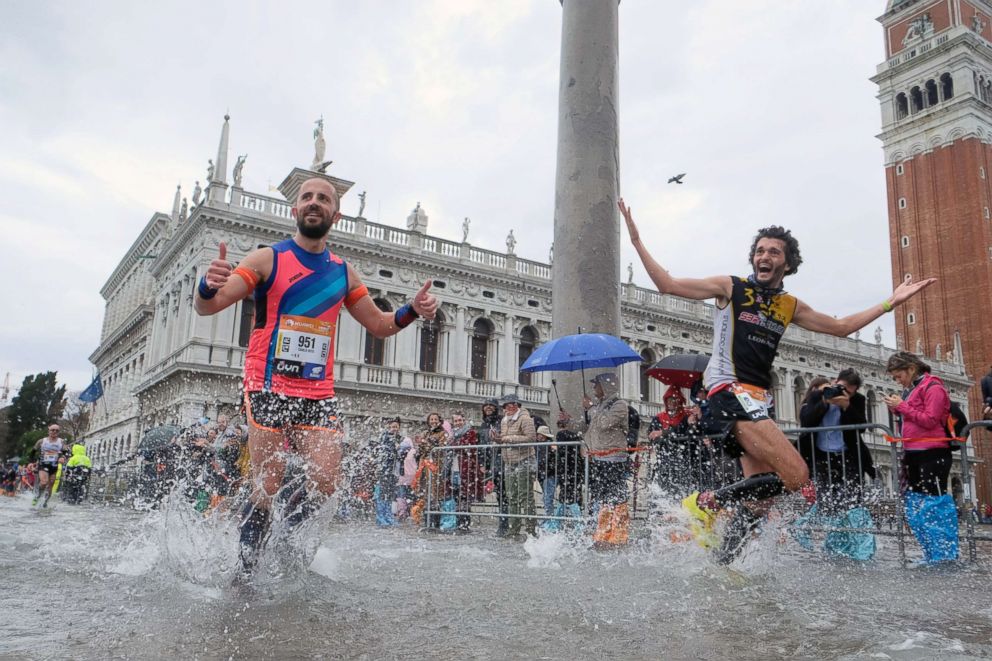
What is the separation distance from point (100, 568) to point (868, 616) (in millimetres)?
3883

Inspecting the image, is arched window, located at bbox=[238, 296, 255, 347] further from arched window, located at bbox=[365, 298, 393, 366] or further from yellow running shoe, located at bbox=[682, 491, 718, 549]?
yellow running shoe, located at bbox=[682, 491, 718, 549]

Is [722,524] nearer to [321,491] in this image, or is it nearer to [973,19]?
[321,491]

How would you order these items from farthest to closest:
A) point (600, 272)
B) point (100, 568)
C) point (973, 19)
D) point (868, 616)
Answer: point (973, 19) → point (600, 272) → point (100, 568) → point (868, 616)

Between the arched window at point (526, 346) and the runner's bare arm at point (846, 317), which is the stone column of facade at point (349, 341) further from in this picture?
the runner's bare arm at point (846, 317)

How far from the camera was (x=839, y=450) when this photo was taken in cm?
710

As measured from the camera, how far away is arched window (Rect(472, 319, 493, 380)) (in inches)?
1296

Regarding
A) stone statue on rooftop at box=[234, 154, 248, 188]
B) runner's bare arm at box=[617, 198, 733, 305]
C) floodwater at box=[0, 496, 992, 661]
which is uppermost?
Answer: stone statue on rooftop at box=[234, 154, 248, 188]

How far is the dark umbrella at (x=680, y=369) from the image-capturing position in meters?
9.54

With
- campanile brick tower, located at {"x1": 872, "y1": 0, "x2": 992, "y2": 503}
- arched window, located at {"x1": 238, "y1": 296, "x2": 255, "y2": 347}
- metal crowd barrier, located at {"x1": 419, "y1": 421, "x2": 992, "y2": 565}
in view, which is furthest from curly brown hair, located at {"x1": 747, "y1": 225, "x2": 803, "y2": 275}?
campanile brick tower, located at {"x1": 872, "y1": 0, "x2": 992, "y2": 503}

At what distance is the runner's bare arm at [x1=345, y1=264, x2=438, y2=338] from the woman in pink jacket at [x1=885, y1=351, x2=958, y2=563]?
3.97 metres

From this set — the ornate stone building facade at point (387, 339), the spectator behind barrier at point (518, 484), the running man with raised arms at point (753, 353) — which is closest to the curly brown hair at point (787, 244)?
the running man with raised arms at point (753, 353)

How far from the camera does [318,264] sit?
4.11 metres

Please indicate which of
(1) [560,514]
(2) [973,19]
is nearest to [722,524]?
(1) [560,514]

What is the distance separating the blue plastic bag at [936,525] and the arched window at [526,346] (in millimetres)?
27626
